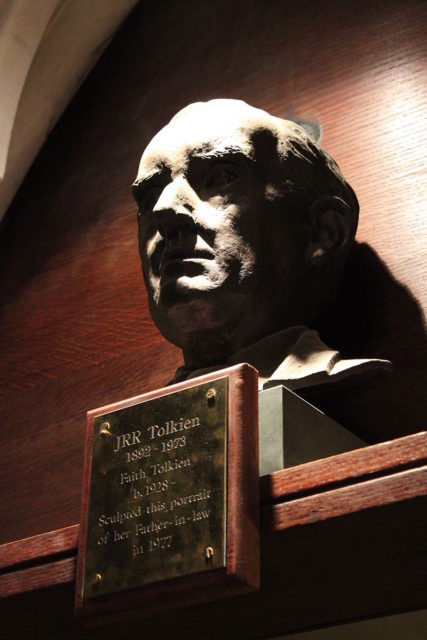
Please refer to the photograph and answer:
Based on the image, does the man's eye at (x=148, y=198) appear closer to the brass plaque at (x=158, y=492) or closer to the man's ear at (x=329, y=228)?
the man's ear at (x=329, y=228)

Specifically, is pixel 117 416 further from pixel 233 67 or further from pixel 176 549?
pixel 233 67

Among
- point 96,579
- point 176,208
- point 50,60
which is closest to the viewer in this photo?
point 96,579

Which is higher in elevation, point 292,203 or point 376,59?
point 376,59

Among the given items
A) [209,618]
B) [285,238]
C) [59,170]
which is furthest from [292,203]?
[59,170]

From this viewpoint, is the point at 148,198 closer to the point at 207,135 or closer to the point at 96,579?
the point at 207,135

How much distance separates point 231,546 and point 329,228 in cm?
72

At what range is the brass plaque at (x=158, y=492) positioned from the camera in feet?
4.57

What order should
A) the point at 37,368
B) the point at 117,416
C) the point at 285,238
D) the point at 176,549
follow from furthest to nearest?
1. the point at 37,368
2. the point at 285,238
3. the point at 117,416
4. the point at 176,549

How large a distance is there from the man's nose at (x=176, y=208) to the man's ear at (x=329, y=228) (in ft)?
0.69

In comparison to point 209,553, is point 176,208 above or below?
above

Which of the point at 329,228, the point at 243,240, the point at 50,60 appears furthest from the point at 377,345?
the point at 50,60

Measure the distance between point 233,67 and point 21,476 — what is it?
3.22ft

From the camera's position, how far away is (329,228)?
1.91 m

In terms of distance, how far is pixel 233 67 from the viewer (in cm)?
251
